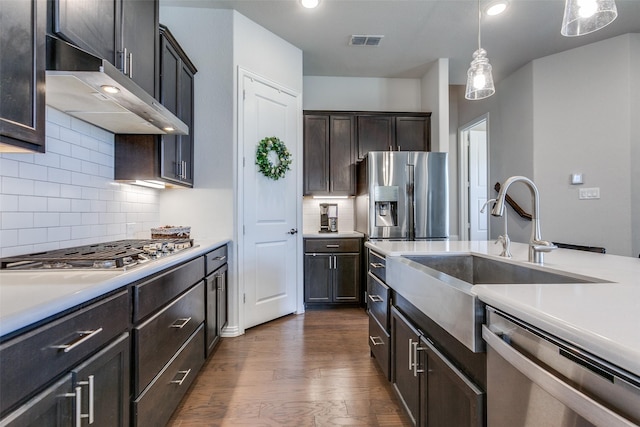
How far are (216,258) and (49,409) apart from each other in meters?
1.63

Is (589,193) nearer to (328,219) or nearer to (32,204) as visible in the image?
(328,219)

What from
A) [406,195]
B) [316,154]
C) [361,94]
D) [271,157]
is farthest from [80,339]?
[361,94]

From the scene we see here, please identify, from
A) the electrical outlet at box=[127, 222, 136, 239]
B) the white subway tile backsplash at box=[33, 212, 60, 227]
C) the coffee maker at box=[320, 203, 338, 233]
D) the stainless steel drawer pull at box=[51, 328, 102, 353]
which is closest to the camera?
the stainless steel drawer pull at box=[51, 328, 102, 353]

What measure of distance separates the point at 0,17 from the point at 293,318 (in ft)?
9.92

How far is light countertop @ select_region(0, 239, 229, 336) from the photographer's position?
0.71 meters

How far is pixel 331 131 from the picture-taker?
3930 millimetres

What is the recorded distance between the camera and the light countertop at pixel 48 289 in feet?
2.34

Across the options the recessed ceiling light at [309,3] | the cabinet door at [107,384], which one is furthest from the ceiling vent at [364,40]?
the cabinet door at [107,384]

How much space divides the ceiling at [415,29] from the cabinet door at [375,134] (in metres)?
0.73

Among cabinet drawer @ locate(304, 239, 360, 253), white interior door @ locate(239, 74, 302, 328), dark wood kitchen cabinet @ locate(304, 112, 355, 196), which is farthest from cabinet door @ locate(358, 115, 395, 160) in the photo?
cabinet drawer @ locate(304, 239, 360, 253)

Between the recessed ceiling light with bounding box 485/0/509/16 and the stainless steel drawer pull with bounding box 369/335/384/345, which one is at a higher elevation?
the recessed ceiling light with bounding box 485/0/509/16

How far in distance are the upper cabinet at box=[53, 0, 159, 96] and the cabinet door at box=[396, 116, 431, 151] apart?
9.59ft

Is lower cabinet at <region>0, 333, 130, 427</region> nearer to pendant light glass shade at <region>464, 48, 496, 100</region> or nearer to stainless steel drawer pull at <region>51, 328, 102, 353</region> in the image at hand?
stainless steel drawer pull at <region>51, 328, 102, 353</region>

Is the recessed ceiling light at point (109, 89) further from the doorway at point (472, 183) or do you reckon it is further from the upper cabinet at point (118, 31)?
the doorway at point (472, 183)
